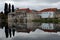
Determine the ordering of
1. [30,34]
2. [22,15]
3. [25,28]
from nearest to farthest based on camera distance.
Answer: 1. [30,34]
2. [25,28]
3. [22,15]

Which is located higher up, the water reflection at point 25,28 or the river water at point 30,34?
the river water at point 30,34

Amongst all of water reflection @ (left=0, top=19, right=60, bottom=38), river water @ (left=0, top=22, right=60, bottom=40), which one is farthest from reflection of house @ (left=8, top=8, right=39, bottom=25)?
river water @ (left=0, top=22, right=60, bottom=40)

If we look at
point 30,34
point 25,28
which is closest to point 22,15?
point 25,28

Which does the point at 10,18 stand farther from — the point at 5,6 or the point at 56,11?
the point at 56,11

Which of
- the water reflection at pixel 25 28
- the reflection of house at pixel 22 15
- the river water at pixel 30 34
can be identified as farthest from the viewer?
the reflection of house at pixel 22 15

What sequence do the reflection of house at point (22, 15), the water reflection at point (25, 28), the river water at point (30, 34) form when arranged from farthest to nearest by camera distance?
the reflection of house at point (22, 15), the water reflection at point (25, 28), the river water at point (30, 34)

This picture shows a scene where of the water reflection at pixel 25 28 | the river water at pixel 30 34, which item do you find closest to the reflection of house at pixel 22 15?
the water reflection at pixel 25 28

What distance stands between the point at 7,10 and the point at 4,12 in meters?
0.39

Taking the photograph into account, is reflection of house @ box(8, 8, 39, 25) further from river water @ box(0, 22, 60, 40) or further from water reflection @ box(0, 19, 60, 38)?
river water @ box(0, 22, 60, 40)

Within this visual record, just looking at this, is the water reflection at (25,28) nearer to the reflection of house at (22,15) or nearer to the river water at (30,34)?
the river water at (30,34)

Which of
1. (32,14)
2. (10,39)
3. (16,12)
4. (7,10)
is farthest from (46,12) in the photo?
(10,39)

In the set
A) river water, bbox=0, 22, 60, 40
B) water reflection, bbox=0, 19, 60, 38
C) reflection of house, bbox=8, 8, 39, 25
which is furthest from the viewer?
reflection of house, bbox=8, 8, 39, 25

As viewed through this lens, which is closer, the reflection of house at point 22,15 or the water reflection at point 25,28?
the water reflection at point 25,28

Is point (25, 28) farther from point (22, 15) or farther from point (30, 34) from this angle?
point (22, 15)
